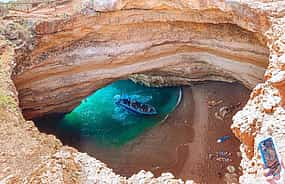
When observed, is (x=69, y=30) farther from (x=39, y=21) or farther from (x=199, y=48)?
(x=199, y=48)

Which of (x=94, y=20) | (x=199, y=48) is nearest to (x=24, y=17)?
(x=94, y=20)

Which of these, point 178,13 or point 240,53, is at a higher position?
point 178,13

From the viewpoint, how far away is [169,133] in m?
11.4

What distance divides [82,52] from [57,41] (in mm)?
737

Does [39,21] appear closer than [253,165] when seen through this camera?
No

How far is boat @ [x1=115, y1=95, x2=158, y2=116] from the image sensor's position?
12.8 meters

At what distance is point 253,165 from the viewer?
4746 mm

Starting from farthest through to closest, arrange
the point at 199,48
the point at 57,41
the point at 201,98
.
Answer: the point at 201,98 → the point at 199,48 → the point at 57,41

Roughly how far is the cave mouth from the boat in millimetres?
233

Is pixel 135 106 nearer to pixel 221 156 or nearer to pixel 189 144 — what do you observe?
pixel 189 144

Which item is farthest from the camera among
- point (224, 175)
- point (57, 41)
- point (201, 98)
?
point (201, 98)

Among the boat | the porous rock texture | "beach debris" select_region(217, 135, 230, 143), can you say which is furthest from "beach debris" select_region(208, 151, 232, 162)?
the boat

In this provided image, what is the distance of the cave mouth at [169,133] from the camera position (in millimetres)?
9852

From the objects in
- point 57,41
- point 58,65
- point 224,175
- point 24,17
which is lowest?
point 224,175
